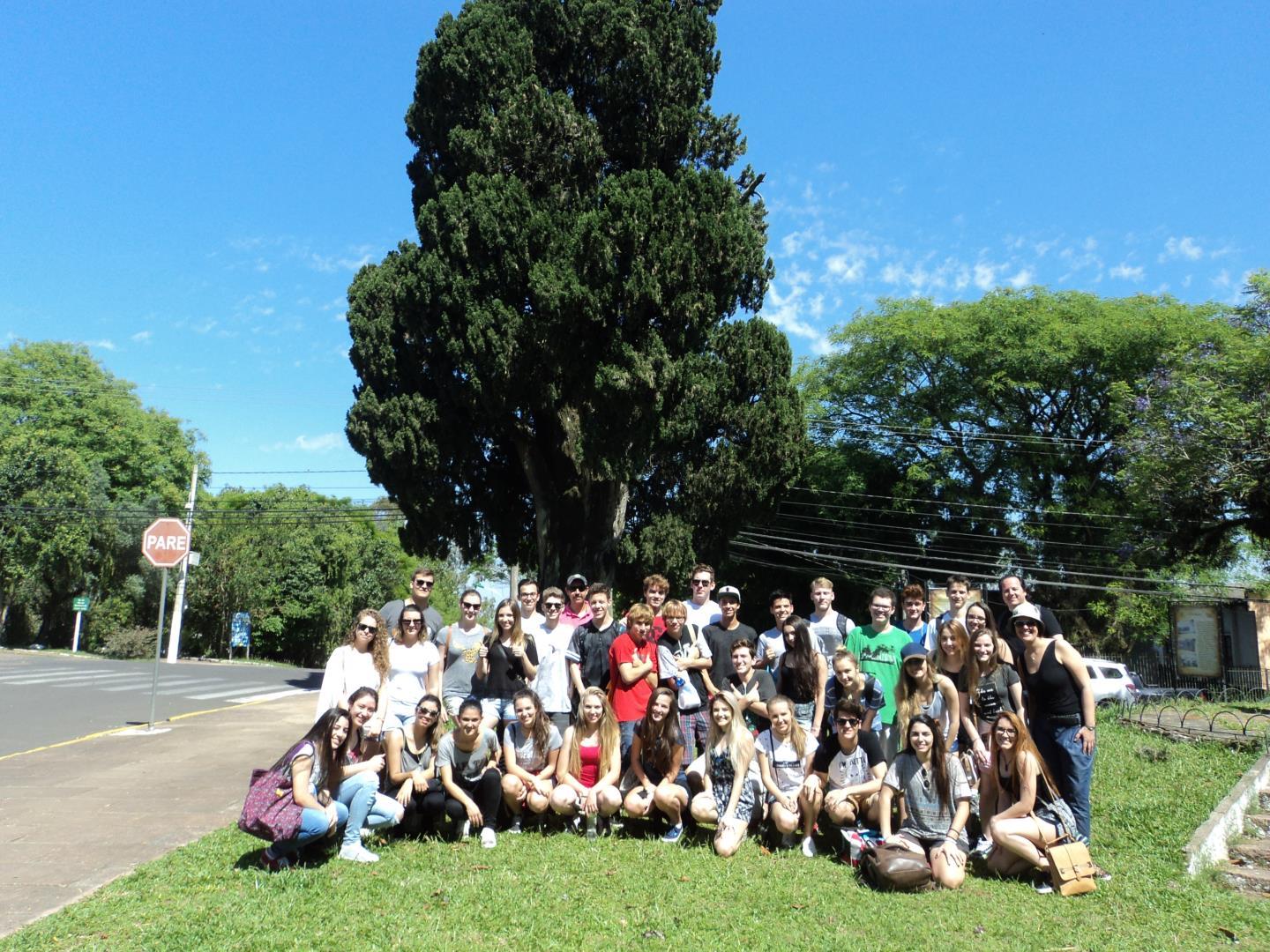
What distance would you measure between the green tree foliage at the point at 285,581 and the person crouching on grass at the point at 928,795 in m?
32.9

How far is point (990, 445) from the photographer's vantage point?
29.5 metres

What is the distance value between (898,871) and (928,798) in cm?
57

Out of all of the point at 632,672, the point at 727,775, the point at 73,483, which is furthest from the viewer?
the point at 73,483

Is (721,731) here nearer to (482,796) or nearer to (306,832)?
(482,796)

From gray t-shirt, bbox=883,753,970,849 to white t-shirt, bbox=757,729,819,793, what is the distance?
29.7 inches

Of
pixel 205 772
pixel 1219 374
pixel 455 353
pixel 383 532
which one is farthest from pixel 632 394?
pixel 383 532

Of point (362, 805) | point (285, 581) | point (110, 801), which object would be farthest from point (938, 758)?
point (285, 581)

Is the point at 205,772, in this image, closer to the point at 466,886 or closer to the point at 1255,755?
the point at 466,886

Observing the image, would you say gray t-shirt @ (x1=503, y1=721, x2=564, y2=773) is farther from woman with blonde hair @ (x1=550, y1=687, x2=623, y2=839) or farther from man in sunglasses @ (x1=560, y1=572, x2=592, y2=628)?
man in sunglasses @ (x1=560, y1=572, x2=592, y2=628)

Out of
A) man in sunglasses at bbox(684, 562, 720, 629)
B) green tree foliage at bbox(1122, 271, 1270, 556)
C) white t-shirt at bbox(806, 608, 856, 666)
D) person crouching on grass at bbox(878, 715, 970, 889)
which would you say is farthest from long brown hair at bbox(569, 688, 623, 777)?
green tree foliage at bbox(1122, 271, 1270, 556)

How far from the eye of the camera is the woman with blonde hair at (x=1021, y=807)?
542 centimetres

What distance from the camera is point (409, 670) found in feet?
21.5

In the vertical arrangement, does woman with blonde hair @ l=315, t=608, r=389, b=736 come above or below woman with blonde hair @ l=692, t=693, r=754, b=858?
above

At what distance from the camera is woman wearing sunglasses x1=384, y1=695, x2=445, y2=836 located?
6.01 meters
